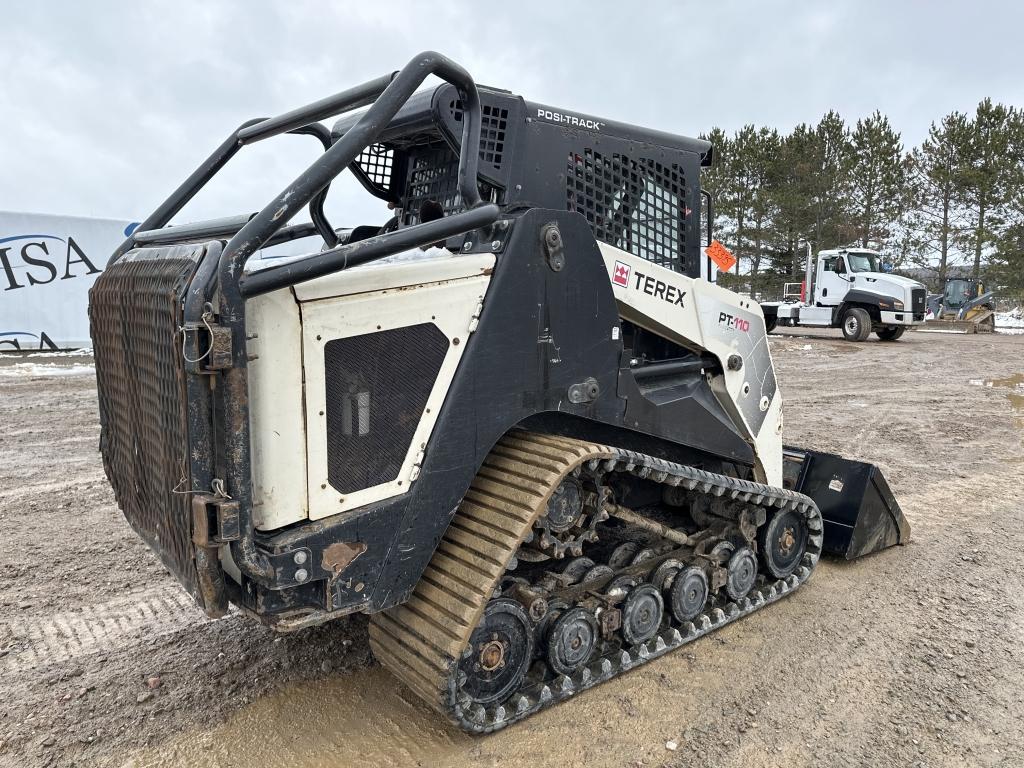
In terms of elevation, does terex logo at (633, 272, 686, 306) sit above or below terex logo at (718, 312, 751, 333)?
above

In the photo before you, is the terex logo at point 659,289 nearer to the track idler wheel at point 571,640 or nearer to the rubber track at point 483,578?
the rubber track at point 483,578

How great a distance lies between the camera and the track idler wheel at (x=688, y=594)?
345 centimetres

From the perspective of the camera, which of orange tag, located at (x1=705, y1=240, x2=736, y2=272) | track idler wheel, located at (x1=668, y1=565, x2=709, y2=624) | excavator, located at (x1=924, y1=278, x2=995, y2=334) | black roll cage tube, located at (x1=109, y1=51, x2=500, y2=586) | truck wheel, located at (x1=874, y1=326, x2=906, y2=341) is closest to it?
black roll cage tube, located at (x1=109, y1=51, x2=500, y2=586)

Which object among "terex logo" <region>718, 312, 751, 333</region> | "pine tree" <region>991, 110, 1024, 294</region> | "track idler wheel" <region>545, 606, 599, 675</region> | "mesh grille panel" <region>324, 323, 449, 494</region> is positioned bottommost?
"track idler wheel" <region>545, 606, 599, 675</region>

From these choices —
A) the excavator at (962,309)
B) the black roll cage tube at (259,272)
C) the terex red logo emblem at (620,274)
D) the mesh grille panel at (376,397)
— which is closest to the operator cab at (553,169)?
the terex red logo emblem at (620,274)

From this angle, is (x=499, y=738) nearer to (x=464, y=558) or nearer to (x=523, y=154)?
(x=464, y=558)

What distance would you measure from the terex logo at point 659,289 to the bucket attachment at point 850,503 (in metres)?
1.78

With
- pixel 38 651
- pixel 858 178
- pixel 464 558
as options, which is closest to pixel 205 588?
pixel 464 558

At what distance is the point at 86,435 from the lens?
8.16 meters

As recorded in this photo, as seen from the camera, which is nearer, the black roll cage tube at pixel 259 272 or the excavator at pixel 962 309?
the black roll cage tube at pixel 259 272

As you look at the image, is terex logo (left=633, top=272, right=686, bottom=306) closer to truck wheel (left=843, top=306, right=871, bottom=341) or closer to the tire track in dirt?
the tire track in dirt

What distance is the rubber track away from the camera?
254 centimetres

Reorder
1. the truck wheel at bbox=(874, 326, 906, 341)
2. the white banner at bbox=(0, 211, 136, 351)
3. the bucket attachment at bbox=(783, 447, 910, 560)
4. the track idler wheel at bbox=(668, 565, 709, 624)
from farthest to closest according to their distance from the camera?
the truck wheel at bbox=(874, 326, 906, 341) → the white banner at bbox=(0, 211, 136, 351) → the bucket attachment at bbox=(783, 447, 910, 560) → the track idler wheel at bbox=(668, 565, 709, 624)

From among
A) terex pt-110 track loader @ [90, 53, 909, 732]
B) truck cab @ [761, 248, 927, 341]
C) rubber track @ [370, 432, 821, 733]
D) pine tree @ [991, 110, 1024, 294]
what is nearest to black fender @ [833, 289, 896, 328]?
truck cab @ [761, 248, 927, 341]
